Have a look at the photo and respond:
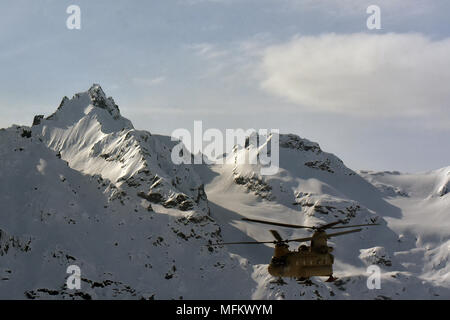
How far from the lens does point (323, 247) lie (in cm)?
7725

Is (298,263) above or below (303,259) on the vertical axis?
below
